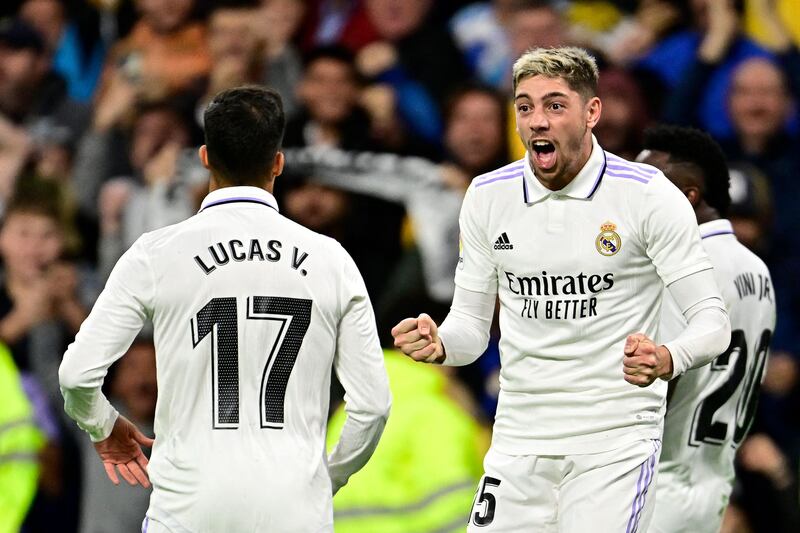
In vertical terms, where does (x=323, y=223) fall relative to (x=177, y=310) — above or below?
above

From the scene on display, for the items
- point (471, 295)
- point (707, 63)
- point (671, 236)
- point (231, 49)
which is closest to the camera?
point (671, 236)

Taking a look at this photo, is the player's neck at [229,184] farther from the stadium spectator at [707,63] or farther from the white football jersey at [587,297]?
the stadium spectator at [707,63]

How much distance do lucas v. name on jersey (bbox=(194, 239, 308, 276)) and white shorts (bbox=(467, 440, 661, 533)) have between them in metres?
0.90

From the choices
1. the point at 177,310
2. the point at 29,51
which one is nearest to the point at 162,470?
the point at 177,310

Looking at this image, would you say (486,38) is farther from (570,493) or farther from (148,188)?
(570,493)

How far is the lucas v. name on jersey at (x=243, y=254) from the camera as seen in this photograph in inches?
135

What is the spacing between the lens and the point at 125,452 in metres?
3.73

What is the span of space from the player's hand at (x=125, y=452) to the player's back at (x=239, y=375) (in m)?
0.28

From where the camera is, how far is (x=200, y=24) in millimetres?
8898

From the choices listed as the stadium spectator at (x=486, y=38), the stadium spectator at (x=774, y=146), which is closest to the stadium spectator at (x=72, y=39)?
the stadium spectator at (x=486, y=38)

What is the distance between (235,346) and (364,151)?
5.04m

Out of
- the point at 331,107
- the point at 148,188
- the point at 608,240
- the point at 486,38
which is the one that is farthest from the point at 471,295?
the point at 148,188

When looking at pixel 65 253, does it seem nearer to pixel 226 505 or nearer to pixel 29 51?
pixel 29 51

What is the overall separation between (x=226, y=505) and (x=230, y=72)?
580cm
